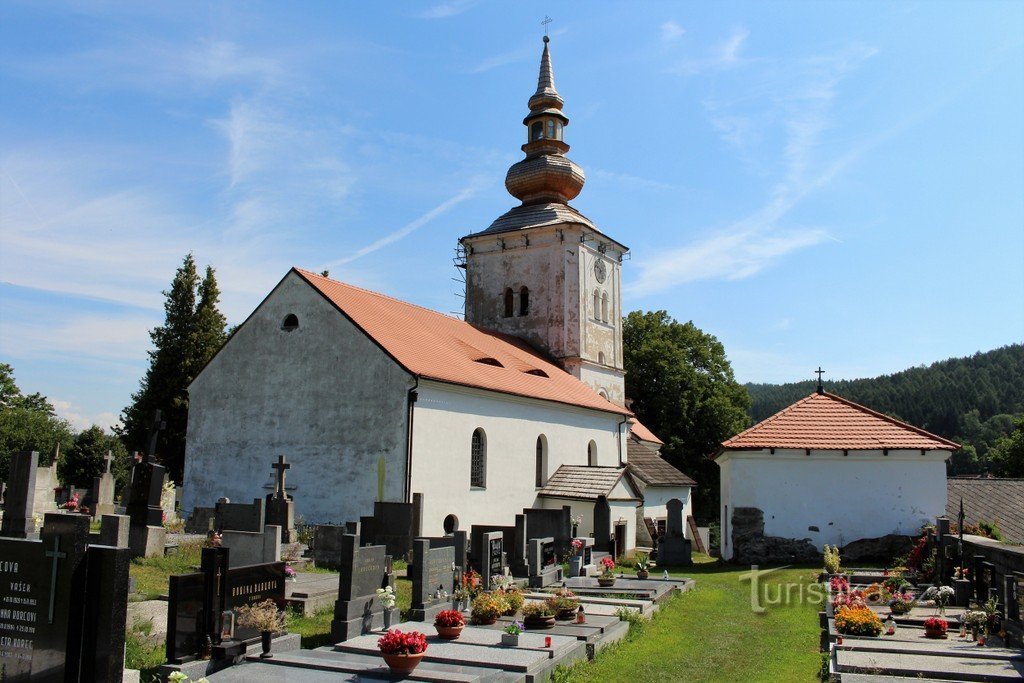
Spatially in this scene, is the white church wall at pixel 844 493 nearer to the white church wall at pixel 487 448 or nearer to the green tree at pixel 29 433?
the white church wall at pixel 487 448

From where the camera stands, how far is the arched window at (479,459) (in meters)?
24.1

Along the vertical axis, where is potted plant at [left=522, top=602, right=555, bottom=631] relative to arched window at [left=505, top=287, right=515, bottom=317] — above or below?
below

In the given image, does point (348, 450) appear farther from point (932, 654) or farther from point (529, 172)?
point (529, 172)

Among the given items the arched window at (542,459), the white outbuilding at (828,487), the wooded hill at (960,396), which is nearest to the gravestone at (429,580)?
the white outbuilding at (828,487)

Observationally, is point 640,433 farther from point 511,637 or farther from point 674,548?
point 511,637

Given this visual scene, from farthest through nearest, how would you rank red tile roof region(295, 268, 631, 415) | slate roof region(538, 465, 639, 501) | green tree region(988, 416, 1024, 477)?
green tree region(988, 416, 1024, 477), slate roof region(538, 465, 639, 501), red tile roof region(295, 268, 631, 415)

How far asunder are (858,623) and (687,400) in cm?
3827

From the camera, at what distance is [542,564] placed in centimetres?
1803

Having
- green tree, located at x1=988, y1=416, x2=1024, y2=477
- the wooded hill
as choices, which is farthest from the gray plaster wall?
the wooded hill

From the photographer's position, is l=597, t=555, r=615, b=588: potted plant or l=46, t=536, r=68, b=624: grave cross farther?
l=597, t=555, r=615, b=588: potted plant

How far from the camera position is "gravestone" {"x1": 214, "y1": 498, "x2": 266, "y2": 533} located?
1739 cm

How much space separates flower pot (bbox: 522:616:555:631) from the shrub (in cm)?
409

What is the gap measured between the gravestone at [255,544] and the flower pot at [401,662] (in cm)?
591

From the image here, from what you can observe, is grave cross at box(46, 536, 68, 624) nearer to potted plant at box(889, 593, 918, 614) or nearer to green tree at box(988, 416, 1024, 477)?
potted plant at box(889, 593, 918, 614)
